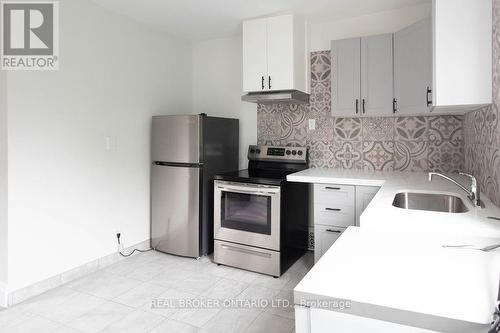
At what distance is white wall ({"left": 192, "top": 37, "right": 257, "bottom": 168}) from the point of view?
3.74 metres

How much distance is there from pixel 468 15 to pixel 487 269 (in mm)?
1452

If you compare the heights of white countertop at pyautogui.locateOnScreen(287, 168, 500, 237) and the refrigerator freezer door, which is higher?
the refrigerator freezer door

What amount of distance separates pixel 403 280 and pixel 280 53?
2.54 metres

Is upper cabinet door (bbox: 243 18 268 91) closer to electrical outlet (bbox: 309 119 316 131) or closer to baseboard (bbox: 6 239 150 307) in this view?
electrical outlet (bbox: 309 119 316 131)

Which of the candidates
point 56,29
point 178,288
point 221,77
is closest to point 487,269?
point 178,288

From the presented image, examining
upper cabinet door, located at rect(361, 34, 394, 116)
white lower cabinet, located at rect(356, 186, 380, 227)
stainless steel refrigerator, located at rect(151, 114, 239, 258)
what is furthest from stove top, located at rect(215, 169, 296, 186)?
upper cabinet door, located at rect(361, 34, 394, 116)

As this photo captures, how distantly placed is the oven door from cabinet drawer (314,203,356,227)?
13.3 inches

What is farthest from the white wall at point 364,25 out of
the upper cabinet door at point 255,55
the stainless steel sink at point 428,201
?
the stainless steel sink at point 428,201

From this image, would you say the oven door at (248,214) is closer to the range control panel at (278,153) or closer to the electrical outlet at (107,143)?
the range control panel at (278,153)

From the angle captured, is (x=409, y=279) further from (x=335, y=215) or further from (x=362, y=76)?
(x=362, y=76)

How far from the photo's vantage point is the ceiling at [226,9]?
2807mm

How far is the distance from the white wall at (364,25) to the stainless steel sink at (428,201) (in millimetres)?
1665

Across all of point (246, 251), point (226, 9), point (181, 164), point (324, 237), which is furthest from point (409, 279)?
point (226, 9)

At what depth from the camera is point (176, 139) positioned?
3.21 metres
